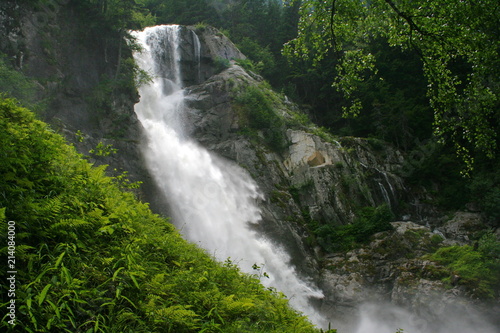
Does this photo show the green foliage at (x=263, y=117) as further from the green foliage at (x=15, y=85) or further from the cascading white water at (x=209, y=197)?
the green foliage at (x=15, y=85)

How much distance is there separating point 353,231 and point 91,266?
1585cm

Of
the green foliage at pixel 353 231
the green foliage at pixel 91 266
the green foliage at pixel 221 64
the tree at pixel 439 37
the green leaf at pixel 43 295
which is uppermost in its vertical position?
the green foliage at pixel 221 64

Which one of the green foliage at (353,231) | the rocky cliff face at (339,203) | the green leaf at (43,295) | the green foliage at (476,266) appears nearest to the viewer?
the green leaf at (43,295)

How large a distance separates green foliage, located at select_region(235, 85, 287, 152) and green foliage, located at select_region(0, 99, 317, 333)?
59.3 ft

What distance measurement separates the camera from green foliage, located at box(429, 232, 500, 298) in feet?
37.1

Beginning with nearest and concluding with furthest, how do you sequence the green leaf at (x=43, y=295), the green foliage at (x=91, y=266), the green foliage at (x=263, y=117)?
the green leaf at (x=43, y=295)
the green foliage at (x=91, y=266)
the green foliage at (x=263, y=117)

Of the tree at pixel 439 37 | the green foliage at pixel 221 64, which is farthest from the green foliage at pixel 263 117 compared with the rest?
the tree at pixel 439 37

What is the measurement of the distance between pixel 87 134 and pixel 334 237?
13.5 m

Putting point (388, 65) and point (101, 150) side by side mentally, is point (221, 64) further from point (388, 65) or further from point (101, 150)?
point (101, 150)

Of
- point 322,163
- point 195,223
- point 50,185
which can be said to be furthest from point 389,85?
point 50,185

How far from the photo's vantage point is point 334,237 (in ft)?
55.8

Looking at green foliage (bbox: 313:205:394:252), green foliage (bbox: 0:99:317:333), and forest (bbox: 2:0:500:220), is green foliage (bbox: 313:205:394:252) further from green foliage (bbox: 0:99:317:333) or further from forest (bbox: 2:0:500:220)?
green foliage (bbox: 0:99:317:333)

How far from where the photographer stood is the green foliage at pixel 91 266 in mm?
2416

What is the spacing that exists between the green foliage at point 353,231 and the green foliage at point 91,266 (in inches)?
525
